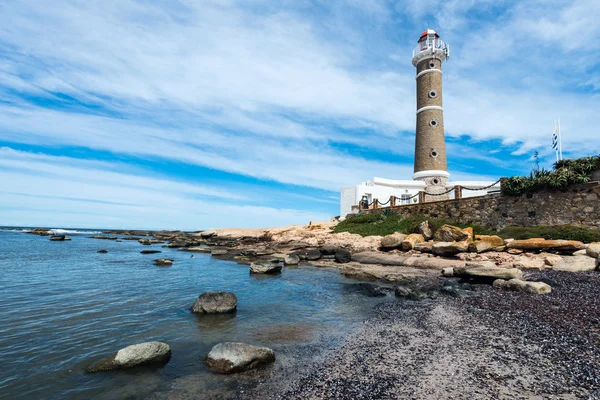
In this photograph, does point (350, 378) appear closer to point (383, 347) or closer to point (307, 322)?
point (383, 347)

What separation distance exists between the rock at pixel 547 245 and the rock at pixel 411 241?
20.0 ft

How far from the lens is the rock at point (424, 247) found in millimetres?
21880

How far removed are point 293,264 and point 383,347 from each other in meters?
15.6

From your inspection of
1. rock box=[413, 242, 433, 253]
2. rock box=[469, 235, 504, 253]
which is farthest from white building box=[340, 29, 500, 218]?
rock box=[469, 235, 504, 253]

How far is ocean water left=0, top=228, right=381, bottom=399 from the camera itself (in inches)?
234

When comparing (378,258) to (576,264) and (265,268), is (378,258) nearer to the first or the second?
(265,268)

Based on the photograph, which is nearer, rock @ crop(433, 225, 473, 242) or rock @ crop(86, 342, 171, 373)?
rock @ crop(86, 342, 171, 373)

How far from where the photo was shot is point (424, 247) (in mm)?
22156

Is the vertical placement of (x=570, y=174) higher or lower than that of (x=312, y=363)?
higher

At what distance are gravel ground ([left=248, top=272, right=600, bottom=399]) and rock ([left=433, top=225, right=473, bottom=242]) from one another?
11264 millimetres

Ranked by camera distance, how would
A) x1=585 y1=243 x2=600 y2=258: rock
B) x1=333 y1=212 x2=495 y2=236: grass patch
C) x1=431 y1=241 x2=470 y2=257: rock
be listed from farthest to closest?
x1=333 y1=212 x2=495 y2=236: grass patch
x1=431 y1=241 x2=470 y2=257: rock
x1=585 y1=243 x2=600 y2=258: rock

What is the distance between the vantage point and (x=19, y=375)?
6066 mm

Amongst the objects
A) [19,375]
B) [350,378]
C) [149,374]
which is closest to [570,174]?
[350,378]

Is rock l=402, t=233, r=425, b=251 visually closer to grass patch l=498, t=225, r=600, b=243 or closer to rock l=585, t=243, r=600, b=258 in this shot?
grass patch l=498, t=225, r=600, b=243
